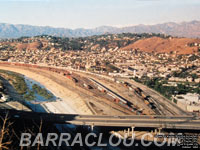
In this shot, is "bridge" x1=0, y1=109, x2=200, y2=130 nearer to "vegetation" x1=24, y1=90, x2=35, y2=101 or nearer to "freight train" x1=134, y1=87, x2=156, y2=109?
"freight train" x1=134, y1=87, x2=156, y2=109

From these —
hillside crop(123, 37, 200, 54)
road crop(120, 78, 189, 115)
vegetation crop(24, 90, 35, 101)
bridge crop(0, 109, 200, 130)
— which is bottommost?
road crop(120, 78, 189, 115)

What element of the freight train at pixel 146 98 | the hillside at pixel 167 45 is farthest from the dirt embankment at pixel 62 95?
the hillside at pixel 167 45

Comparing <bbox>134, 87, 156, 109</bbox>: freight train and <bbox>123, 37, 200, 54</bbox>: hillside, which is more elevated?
<bbox>123, 37, 200, 54</bbox>: hillside

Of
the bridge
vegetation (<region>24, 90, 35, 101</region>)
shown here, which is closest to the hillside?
vegetation (<region>24, 90, 35, 101</region>)

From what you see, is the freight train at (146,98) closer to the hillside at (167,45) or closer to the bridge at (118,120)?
the bridge at (118,120)

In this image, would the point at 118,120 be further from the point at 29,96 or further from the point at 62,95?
the point at 29,96

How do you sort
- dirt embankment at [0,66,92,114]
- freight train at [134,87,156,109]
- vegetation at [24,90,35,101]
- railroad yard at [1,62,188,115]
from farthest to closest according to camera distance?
vegetation at [24,90,35,101], freight train at [134,87,156,109], dirt embankment at [0,66,92,114], railroad yard at [1,62,188,115]

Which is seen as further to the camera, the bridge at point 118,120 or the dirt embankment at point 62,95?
the dirt embankment at point 62,95
